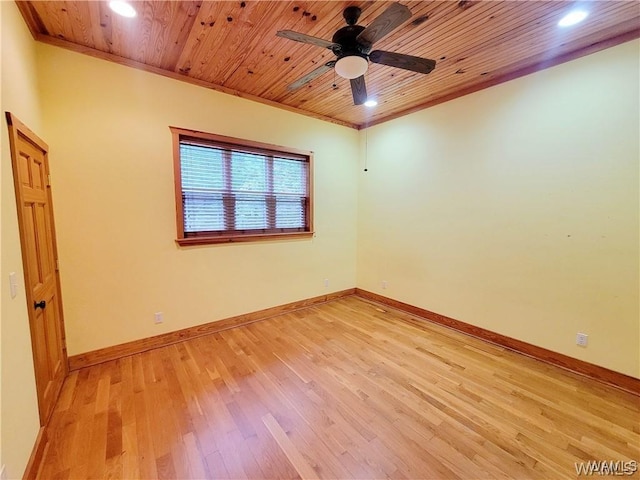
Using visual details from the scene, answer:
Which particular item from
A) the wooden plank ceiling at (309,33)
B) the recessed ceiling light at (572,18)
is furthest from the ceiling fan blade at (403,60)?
the recessed ceiling light at (572,18)

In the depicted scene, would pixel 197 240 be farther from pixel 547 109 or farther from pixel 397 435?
pixel 547 109

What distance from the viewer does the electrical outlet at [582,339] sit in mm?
2392

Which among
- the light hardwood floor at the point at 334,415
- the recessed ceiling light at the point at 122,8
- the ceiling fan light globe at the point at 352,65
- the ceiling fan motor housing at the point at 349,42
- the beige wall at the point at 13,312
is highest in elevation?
the recessed ceiling light at the point at 122,8

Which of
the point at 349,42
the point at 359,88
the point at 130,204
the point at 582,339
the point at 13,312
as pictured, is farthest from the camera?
the point at 130,204

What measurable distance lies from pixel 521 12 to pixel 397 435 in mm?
3042

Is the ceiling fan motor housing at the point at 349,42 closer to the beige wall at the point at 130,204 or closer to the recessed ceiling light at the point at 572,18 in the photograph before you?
the recessed ceiling light at the point at 572,18

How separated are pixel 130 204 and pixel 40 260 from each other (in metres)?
0.89

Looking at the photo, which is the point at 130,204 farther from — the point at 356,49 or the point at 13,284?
the point at 356,49

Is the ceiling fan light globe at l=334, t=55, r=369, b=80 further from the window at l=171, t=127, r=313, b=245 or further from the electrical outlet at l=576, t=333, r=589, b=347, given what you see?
the electrical outlet at l=576, t=333, r=589, b=347

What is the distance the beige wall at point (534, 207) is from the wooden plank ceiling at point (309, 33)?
309 mm

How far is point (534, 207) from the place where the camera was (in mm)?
2654

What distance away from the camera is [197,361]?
103 inches

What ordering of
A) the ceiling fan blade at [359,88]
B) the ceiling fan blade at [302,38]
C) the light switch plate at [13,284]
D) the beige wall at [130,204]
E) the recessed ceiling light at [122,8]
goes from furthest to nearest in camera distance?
1. the beige wall at [130,204]
2. the ceiling fan blade at [359,88]
3. the recessed ceiling light at [122,8]
4. the ceiling fan blade at [302,38]
5. the light switch plate at [13,284]

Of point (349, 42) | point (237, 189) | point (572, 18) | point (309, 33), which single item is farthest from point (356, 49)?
point (237, 189)
